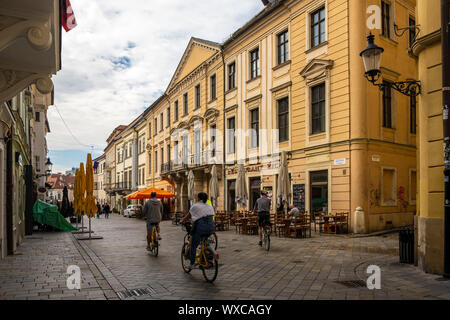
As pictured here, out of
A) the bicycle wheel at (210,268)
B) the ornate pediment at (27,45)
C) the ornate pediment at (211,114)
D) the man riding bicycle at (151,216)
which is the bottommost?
the bicycle wheel at (210,268)

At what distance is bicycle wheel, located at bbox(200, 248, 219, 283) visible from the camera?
7.44 m

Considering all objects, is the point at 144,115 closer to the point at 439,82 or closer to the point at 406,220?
the point at 406,220

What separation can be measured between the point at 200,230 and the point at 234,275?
1.22 meters

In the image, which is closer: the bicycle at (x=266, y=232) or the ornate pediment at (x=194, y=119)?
the bicycle at (x=266, y=232)

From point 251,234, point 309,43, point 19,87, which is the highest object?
point 309,43

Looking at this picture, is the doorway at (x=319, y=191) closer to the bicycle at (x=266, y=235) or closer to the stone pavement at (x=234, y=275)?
the stone pavement at (x=234, y=275)

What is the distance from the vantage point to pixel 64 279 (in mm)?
7891

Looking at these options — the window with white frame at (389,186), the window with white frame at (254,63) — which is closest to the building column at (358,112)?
the window with white frame at (389,186)

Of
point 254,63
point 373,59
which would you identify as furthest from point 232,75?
point 373,59

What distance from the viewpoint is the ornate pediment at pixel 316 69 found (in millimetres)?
18438

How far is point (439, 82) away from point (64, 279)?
8424mm

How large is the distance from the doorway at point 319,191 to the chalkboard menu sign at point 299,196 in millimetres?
532
